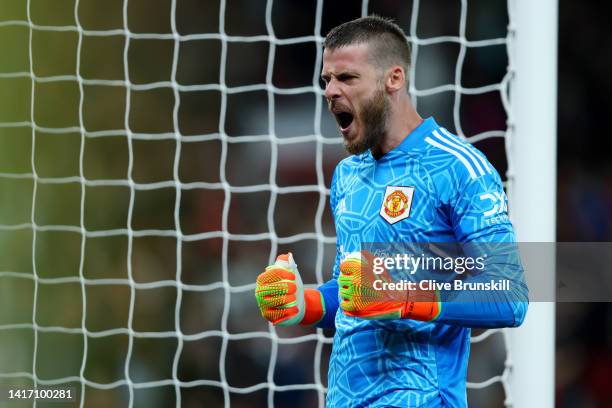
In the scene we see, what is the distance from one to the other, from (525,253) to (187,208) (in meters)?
2.18

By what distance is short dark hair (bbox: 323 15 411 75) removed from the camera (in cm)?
196

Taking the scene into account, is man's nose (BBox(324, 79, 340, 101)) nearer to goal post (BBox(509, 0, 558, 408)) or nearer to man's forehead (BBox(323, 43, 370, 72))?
man's forehead (BBox(323, 43, 370, 72))

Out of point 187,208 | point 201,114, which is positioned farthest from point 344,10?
point 187,208

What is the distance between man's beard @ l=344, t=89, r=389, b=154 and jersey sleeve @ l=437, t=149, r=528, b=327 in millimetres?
264

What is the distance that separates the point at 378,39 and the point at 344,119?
0.20 m

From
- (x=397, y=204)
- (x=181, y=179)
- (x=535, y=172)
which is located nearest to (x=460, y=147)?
(x=397, y=204)

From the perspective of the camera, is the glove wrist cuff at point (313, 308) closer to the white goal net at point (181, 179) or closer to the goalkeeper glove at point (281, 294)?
the goalkeeper glove at point (281, 294)

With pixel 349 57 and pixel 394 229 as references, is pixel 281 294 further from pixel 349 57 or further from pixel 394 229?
pixel 349 57

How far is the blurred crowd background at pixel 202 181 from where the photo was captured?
4.09 m

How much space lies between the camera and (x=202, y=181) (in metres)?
4.40

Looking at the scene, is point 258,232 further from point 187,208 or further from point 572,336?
point 572,336

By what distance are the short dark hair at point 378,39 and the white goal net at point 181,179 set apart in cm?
195

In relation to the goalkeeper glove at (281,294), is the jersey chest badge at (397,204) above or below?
above

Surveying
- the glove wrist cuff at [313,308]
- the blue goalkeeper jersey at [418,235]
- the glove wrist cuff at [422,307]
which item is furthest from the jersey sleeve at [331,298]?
the glove wrist cuff at [422,307]
